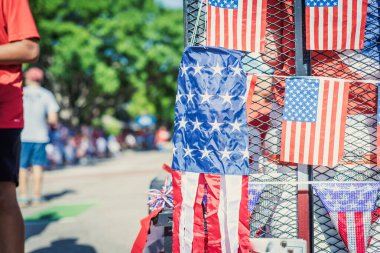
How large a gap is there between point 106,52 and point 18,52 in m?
24.4

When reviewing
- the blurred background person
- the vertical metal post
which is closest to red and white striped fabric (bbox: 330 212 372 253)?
the vertical metal post

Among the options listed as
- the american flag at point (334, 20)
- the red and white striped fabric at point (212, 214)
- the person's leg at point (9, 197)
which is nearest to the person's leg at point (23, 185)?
→ the person's leg at point (9, 197)

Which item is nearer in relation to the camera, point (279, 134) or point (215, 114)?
point (215, 114)

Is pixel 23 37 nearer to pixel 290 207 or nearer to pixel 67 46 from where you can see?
pixel 290 207

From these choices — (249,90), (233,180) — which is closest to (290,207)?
(233,180)

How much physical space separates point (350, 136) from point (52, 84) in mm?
29555

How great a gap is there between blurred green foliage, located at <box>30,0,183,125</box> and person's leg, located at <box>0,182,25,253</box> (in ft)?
52.7

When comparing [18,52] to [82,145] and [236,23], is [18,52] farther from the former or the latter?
[82,145]

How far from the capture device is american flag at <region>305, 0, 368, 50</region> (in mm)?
2348

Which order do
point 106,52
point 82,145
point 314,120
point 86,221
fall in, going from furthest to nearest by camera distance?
point 106,52, point 82,145, point 86,221, point 314,120

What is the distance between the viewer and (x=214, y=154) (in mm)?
2277

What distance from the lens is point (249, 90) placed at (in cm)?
242

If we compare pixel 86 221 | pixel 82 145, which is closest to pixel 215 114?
pixel 86 221

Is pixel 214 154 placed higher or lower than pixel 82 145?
higher
